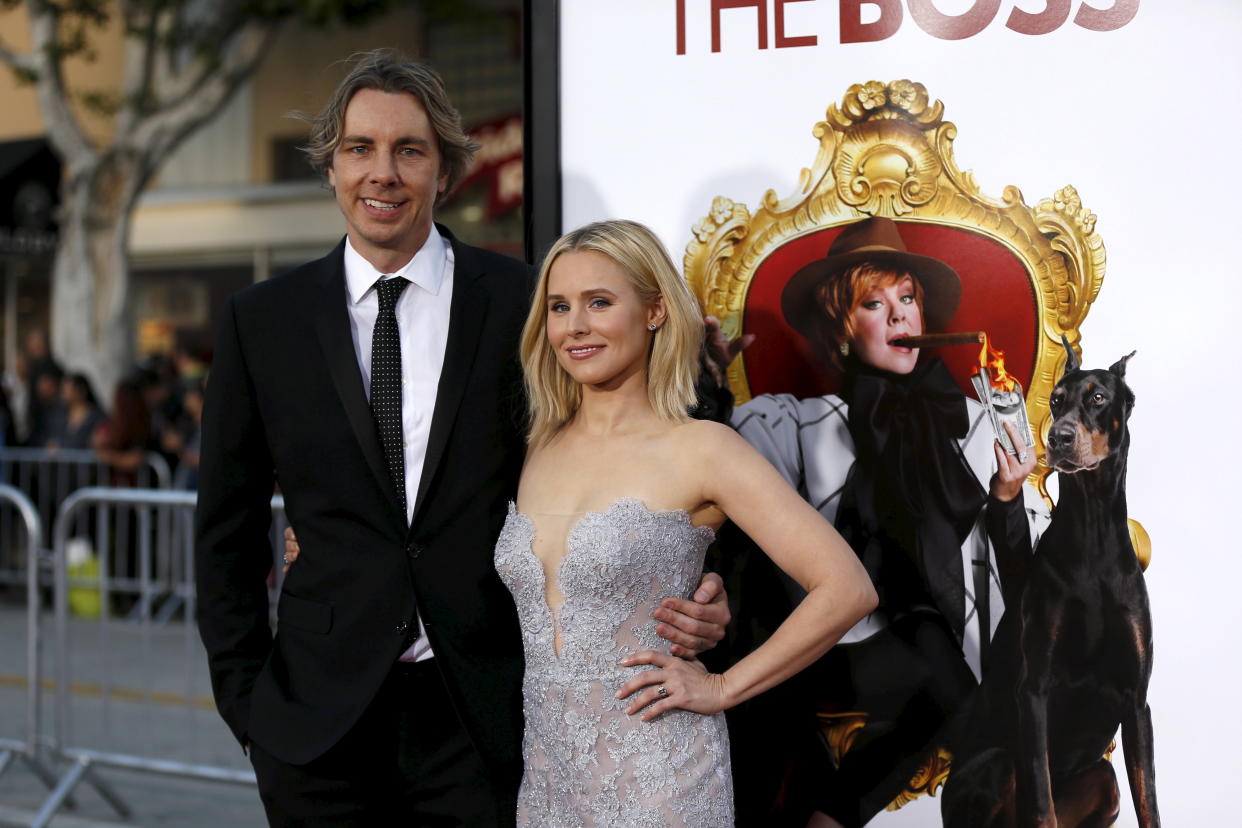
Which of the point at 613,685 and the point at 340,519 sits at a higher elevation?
the point at 340,519

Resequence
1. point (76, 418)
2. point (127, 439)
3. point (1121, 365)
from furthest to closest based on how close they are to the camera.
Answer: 1. point (76, 418)
2. point (127, 439)
3. point (1121, 365)

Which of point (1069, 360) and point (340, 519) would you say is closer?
point (340, 519)

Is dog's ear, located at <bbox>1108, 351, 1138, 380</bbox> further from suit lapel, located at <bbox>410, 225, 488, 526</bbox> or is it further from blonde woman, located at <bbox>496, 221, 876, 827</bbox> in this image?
suit lapel, located at <bbox>410, 225, 488, 526</bbox>

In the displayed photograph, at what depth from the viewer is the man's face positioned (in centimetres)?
280

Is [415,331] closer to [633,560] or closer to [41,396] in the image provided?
[633,560]

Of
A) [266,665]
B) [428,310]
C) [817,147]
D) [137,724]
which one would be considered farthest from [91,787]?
[817,147]

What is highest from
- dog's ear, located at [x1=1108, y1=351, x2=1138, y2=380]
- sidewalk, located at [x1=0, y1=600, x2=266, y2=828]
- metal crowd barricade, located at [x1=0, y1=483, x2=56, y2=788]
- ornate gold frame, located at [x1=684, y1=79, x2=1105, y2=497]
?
ornate gold frame, located at [x1=684, y1=79, x2=1105, y2=497]

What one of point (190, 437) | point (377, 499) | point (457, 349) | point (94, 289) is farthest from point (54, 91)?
point (377, 499)

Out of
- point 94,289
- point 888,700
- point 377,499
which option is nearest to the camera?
point 377,499

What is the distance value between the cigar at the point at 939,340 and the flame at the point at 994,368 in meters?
0.02

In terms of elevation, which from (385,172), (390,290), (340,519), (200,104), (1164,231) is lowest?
(340,519)

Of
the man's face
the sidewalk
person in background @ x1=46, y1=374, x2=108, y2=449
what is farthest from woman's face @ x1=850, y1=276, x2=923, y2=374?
person in background @ x1=46, y1=374, x2=108, y2=449

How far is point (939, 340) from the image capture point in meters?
3.02

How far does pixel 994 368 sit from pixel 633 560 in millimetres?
960
